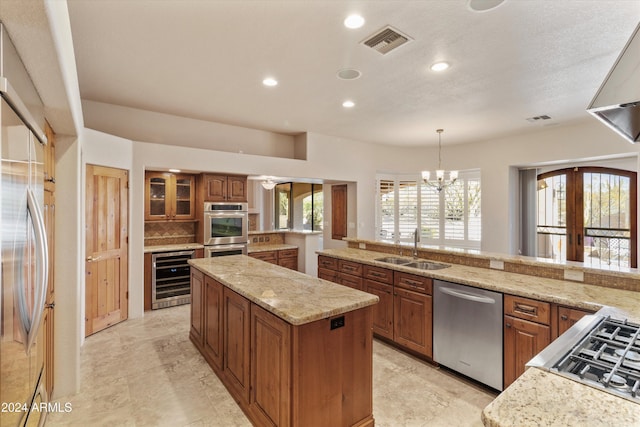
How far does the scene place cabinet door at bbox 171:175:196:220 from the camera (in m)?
5.15

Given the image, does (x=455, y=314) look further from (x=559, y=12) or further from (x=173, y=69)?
(x=173, y=69)

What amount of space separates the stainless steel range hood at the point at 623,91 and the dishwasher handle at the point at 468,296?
1.48 meters

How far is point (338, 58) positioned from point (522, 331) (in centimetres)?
280

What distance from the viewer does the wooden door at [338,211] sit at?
6.80m

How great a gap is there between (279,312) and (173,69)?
9.37ft

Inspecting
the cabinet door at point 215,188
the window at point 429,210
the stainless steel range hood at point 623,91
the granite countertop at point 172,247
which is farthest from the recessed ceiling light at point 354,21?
the window at point 429,210

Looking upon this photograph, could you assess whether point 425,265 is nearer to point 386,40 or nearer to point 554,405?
point 386,40

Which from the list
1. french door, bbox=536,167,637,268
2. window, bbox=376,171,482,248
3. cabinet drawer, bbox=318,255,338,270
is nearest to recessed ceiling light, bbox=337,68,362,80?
cabinet drawer, bbox=318,255,338,270

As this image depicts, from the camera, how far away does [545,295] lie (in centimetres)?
222

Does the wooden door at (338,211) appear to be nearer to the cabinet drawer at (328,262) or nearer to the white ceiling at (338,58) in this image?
the white ceiling at (338,58)

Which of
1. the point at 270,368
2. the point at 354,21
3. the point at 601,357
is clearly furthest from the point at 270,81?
the point at 601,357

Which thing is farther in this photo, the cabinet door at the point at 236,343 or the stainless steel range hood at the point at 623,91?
the cabinet door at the point at 236,343

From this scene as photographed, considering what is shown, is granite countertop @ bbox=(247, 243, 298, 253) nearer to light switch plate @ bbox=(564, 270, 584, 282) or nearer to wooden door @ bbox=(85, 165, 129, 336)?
wooden door @ bbox=(85, 165, 129, 336)

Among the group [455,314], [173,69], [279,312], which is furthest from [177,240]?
[455,314]
